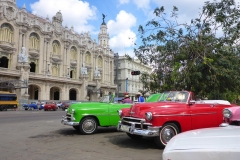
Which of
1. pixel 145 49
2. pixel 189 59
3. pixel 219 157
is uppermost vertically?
pixel 145 49

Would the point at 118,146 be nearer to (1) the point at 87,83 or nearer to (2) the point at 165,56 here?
(2) the point at 165,56

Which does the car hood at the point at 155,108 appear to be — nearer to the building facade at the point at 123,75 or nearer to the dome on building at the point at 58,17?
the dome on building at the point at 58,17

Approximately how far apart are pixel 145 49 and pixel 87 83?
4264 centimetres

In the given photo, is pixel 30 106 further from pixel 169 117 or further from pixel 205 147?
pixel 205 147

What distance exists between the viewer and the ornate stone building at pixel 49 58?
38.5 m

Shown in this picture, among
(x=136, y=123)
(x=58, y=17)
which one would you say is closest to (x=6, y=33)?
(x=58, y=17)

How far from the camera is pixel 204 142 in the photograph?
2.14 meters

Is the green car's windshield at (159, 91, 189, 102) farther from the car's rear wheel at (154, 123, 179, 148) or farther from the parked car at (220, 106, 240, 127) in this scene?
the parked car at (220, 106, 240, 127)

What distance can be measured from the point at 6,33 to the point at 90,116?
3593 centimetres

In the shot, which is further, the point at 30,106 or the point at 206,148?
the point at 30,106

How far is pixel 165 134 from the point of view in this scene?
6.14 metres

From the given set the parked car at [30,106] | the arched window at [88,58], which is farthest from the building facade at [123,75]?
the parked car at [30,106]

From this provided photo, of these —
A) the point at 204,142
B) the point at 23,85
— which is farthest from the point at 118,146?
the point at 23,85

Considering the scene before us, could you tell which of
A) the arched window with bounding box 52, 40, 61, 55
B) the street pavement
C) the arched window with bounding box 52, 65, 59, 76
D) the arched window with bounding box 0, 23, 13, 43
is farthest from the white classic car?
the arched window with bounding box 52, 40, 61, 55
